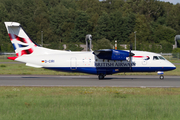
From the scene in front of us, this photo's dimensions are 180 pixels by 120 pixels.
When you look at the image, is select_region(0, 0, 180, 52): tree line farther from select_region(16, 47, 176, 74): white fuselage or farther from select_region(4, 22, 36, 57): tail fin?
select_region(16, 47, 176, 74): white fuselage

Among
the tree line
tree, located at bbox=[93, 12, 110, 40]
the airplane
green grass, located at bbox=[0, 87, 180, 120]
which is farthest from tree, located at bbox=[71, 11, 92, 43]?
green grass, located at bbox=[0, 87, 180, 120]

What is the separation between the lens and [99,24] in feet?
340

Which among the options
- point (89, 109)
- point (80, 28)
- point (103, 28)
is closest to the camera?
point (89, 109)

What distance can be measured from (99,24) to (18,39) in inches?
3076

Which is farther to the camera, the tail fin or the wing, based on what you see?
the tail fin

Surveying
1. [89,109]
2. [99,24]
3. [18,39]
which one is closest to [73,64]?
[18,39]

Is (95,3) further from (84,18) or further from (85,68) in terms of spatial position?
(85,68)

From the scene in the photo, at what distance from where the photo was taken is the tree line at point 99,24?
100500 mm

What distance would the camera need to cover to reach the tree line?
100500mm

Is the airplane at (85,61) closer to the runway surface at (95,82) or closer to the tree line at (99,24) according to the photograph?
the runway surface at (95,82)

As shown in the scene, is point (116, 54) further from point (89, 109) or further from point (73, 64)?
point (89, 109)

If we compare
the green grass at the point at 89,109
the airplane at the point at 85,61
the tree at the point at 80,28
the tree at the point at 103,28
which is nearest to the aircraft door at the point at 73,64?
the airplane at the point at 85,61

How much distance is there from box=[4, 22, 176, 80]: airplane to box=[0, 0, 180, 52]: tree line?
58.1 m

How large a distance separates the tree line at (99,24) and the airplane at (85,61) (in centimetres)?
5813
